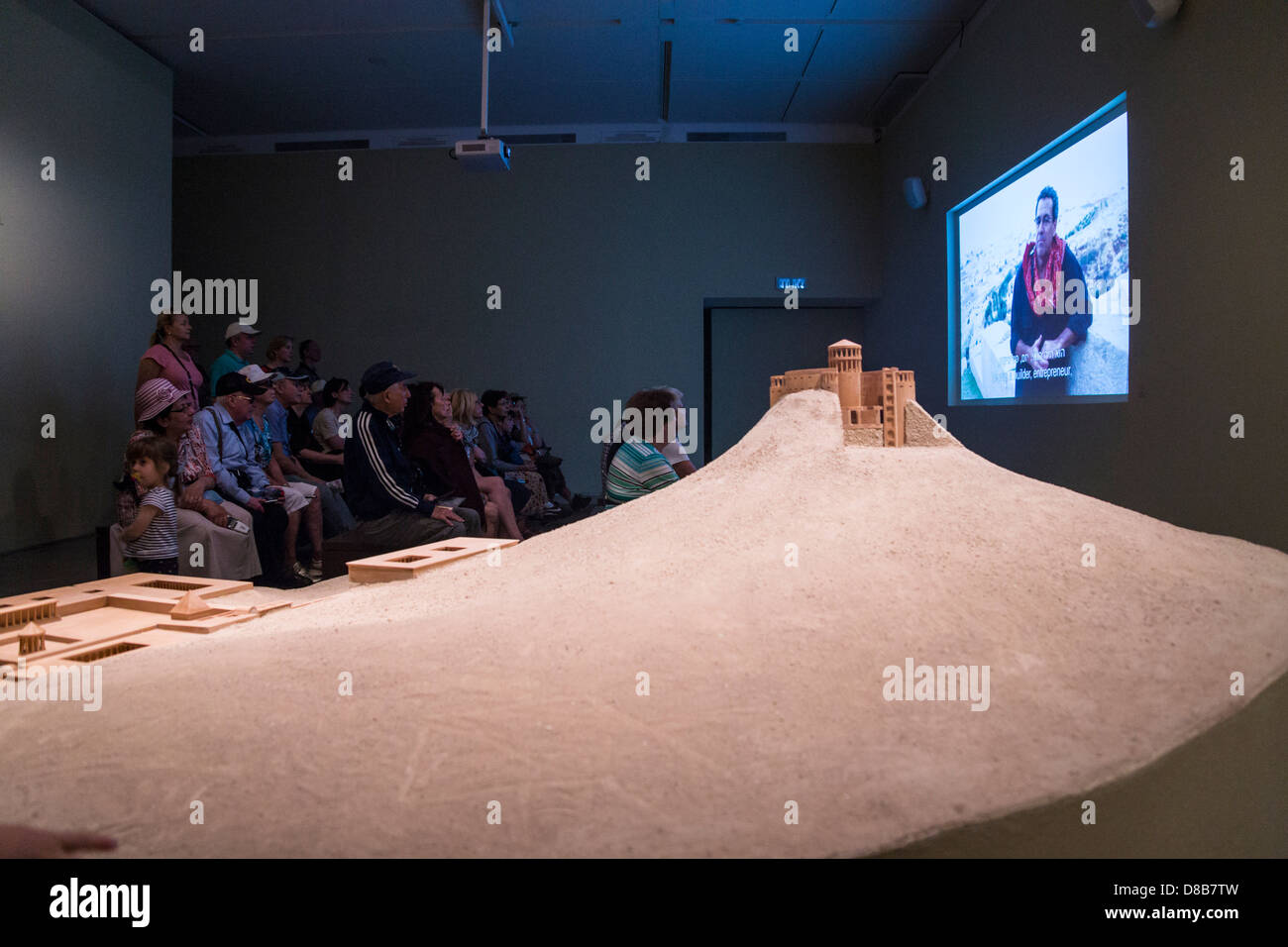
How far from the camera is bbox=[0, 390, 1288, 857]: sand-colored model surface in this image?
1312 millimetres

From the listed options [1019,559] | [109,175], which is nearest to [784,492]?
[1019,559]

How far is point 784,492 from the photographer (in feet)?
9.45

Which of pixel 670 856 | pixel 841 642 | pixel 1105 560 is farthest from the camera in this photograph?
pixel 1105 560

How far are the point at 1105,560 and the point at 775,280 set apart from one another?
27.0ft

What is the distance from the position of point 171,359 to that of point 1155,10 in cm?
606

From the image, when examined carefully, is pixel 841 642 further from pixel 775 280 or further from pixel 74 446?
pixel 775 280

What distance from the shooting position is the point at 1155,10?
437cm

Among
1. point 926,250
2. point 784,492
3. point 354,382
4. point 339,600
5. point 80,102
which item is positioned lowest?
point 339,600

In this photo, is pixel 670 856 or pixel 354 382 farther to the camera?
pixel 354 382

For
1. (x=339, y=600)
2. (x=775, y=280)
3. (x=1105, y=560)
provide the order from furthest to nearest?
(x=775, y=280)
(x=339, y=600)
(x=1105, y=560)

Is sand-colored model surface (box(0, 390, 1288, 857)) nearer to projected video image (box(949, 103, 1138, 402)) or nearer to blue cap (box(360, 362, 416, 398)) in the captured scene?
blue cap (box(360, 362, 416, 398))

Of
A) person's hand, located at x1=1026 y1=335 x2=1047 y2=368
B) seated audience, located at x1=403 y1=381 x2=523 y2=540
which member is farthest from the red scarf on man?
seated audience, located at x1=403 y1=381 x2=523 y2=540

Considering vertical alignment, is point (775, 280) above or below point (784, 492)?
above

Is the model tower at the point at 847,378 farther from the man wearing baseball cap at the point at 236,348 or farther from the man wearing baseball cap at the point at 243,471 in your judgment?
the man wearing baseball cap at the point at 236,348
